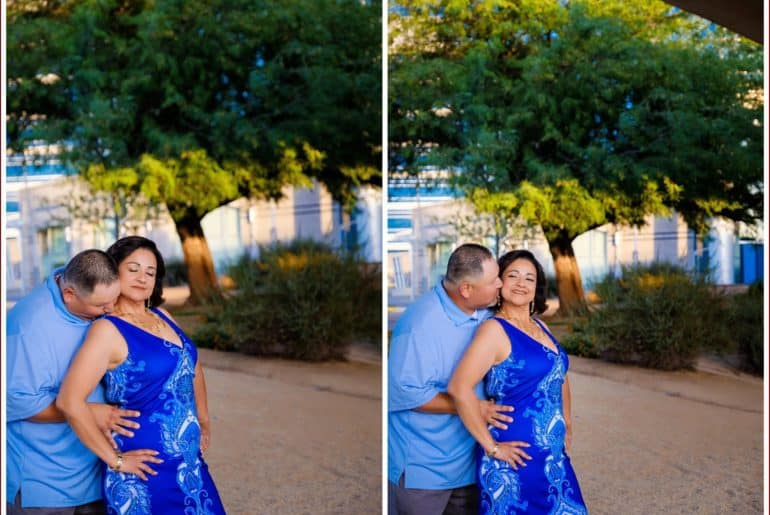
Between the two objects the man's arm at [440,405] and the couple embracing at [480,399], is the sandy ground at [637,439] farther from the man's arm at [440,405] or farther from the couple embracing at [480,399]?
the man's arm at [440,405]

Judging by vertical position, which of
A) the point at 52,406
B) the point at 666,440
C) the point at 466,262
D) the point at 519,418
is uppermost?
the point at 466,262

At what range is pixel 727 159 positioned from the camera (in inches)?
209

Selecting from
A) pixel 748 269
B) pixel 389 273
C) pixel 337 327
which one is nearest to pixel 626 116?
pixel 748 269

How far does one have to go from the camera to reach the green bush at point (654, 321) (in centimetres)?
528

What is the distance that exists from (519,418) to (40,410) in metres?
1.92

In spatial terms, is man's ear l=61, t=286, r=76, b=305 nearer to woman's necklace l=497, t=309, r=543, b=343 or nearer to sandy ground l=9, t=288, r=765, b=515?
sandy ground l=9, t=288, r=765, b=515

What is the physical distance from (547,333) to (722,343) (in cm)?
84

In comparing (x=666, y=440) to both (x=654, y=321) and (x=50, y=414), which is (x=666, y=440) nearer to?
(x=654, y=321)

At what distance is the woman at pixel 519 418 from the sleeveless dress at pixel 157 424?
1156mm

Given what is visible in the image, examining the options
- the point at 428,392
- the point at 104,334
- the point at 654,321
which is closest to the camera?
the point at 104,334

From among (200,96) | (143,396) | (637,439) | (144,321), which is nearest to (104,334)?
(144,321)

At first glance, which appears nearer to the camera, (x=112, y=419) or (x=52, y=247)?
(x=112, y=419)

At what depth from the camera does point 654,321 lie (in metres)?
5.29

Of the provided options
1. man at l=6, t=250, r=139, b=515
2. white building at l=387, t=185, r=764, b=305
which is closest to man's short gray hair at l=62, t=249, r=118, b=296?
man at l=6, t=250, r=139, b=515
